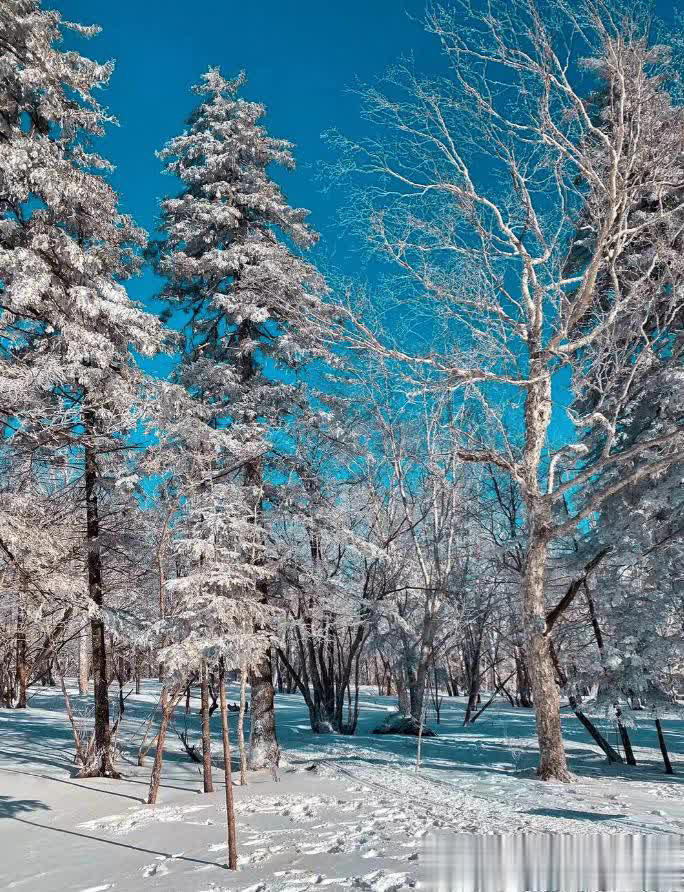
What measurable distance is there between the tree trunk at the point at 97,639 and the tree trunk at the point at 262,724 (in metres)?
2.52

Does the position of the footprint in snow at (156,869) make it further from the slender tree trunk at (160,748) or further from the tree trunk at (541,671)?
the tree trunk at (541,671)

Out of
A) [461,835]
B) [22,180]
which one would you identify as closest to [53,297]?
[22,180]

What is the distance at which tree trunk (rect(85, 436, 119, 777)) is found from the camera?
1091 centimetres

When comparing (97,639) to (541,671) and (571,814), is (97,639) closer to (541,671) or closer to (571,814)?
(541,671)

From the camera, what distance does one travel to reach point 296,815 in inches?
302

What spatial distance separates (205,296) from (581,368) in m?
7.85

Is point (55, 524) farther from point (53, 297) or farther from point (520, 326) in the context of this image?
point (520, 326)

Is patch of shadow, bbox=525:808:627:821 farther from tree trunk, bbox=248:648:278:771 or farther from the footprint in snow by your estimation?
tree trunk, bbox=248:648:278:771

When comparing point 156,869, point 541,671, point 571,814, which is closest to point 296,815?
point 156,869

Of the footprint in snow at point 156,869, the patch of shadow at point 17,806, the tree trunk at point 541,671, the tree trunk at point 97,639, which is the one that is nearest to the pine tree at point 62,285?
the tree trunk at point 97,639

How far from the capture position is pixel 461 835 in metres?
5.89

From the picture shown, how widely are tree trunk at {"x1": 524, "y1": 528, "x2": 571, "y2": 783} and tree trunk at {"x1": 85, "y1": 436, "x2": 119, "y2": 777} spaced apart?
24.2 ft

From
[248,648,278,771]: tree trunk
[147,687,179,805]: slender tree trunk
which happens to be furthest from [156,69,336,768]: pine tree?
[147,687,179,805]: slender tree trunk

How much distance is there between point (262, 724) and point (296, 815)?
13.4 ft
